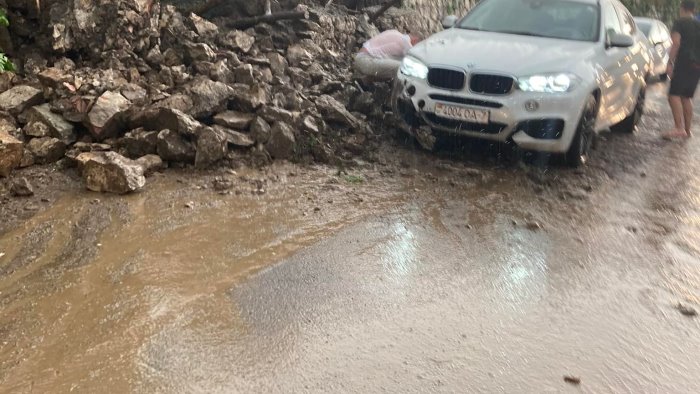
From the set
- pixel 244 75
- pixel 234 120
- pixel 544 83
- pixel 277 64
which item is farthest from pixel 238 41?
pixel 544 83

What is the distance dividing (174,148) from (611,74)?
14.7 feet

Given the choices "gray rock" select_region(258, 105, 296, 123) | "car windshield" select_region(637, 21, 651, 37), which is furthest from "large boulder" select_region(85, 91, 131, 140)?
"car windshield" select_region(637, 21, 651, 37)

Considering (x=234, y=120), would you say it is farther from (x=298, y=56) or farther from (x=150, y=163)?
(x=298, y=56)

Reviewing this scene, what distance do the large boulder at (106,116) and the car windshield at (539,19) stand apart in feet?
12.5

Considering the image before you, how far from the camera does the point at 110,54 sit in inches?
252

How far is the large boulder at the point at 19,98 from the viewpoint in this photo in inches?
216

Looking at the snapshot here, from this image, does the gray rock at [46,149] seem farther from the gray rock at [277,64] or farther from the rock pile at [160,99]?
the gray rock at [277,64]

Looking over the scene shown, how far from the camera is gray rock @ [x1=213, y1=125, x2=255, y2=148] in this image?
18.8 feet

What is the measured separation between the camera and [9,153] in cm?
499

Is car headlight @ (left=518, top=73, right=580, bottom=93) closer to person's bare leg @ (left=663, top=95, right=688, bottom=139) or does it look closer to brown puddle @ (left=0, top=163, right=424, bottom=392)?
brown puddle @ (left=0, top=163, right=424, bottom=392)

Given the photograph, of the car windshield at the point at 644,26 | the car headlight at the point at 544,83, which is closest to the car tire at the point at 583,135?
the car headlight at the point at 544,83

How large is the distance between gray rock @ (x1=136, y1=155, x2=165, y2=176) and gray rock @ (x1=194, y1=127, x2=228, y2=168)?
0.31 metres

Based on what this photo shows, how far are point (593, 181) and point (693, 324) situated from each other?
8.45ft

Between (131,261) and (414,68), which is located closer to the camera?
(131,261)
